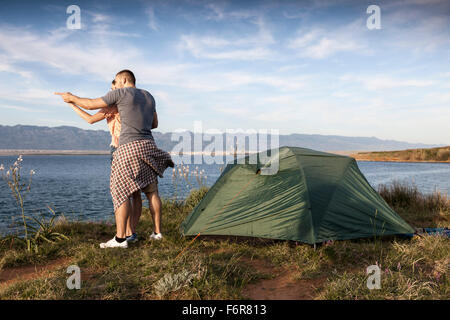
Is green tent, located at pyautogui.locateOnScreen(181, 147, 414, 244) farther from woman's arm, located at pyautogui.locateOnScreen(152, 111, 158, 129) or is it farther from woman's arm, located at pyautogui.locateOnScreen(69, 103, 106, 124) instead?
woman's arm, located at pyautogui.locateOnScreen(69, 103, 106, 124)

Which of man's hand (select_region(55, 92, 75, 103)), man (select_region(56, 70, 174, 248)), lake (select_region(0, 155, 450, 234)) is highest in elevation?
man's hand (select_region(55, 92, 75, 103))

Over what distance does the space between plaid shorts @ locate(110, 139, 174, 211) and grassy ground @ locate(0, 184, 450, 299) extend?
936mm

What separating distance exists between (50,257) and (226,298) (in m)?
3.40

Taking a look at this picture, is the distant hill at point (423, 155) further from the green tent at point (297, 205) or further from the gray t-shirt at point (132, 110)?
the gray t-shirt at point (132, 110)

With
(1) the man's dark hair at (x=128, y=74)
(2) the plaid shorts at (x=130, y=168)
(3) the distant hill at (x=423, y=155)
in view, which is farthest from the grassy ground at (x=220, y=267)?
(3) the distant hill at (x=423, y=155)

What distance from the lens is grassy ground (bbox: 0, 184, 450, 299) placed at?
3344mm

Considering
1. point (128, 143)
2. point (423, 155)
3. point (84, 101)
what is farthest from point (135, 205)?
point (423, 155)

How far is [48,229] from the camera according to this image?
19.1 feet

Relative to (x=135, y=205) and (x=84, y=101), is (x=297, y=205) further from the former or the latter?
(x=84, y=101)

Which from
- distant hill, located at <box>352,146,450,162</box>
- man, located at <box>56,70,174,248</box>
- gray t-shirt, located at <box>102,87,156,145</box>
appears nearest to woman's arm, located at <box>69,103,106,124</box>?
man, located at <box>56,70,174,248</box>

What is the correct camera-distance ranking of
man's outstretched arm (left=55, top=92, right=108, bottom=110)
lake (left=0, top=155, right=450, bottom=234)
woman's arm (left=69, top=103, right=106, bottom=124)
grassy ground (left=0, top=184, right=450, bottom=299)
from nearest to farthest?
grassy ground (left=0, top=184, right=450, bottom=299) → man's outstretched arm (left=55, top=92, right=108, bottom=110) → woman's arm (left=69, top=103, right=106, bottom=124) → lake (left=0, top=155, right=450, bottom=234)

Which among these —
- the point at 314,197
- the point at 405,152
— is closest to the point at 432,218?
the point at 314,197

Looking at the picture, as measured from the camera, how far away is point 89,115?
480 cm
